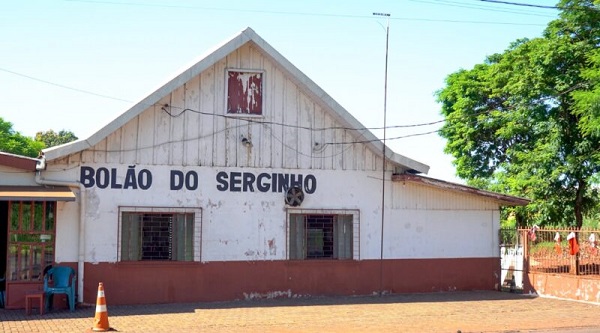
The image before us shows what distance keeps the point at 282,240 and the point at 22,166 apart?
20.7ft

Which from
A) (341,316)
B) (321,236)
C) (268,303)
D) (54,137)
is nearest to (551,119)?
(321,236)

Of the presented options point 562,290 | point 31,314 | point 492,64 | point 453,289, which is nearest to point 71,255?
point 31,314

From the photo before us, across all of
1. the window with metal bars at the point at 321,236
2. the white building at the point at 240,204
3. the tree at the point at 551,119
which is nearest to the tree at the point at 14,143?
the tree at the point at 551,119

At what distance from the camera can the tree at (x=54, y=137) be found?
73250 mm

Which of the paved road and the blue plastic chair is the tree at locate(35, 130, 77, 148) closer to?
the blue plastic chair

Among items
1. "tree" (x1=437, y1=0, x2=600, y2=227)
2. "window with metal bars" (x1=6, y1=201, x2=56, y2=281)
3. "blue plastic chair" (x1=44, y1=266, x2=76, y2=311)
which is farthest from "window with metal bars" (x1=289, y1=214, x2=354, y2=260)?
"tree" (x1=437, y1=0, x2=600, y2=227)

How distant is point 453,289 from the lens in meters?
19.7

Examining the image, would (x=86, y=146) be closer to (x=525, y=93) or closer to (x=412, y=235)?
(x=412, y=235)

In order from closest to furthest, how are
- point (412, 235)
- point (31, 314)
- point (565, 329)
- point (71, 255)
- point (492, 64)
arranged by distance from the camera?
point (565, 329)
point (31, 314)
point (71, 255)
point (412, 235)
point (492, 64)

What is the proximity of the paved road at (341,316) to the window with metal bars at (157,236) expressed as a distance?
117cm

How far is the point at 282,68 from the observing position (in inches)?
717

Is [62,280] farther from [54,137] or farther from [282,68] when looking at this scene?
[54,137]

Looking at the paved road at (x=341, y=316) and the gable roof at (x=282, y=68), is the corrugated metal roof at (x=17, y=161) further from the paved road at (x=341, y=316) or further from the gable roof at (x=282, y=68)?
the paved road at (x=341, y=316)

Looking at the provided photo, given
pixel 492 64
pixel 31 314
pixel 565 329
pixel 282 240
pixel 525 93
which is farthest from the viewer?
pixel 492 64
